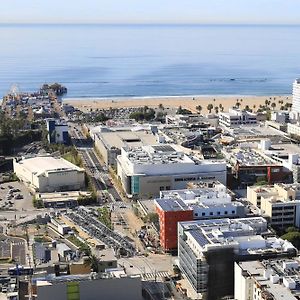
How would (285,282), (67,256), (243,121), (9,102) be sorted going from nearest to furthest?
1. (285,282)
2. (67,256)
3. (243,121)
4. (9,102)

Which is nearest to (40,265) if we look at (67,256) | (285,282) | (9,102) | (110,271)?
(67,256)

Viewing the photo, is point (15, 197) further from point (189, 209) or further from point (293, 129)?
point (293, 129)

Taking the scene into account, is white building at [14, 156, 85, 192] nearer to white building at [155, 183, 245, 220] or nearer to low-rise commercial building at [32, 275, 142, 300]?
white building at [155, 183, 245, 220]

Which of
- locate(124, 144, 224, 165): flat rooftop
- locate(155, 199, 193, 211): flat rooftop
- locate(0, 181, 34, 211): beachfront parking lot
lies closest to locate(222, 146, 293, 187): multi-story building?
locate(124, 144, 224, 165): flat rooftop

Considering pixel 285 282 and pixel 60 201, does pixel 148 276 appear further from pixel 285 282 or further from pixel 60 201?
pixel 60 201

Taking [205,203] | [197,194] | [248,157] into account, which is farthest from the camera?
[248,157]

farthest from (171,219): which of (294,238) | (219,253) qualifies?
(294,238)

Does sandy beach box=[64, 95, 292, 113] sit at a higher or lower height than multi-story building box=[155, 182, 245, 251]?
higher
